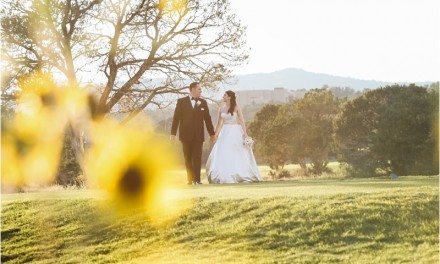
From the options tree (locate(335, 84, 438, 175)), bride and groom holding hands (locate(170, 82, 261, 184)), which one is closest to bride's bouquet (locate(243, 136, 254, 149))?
bride and groom holding hands (locate(170, 82, 261, 184))

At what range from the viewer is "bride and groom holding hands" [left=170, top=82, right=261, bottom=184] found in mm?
18578

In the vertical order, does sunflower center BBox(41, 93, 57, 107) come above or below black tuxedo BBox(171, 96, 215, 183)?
above

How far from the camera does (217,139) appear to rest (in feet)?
63.5

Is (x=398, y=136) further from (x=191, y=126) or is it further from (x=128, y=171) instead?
(x=191, y=126)

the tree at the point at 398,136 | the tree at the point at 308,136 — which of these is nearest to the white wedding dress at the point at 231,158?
the tree at the point at 398,136

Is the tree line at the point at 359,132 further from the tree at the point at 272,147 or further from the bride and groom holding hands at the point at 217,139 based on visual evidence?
the bride and groom holding hands at the point at 217,139

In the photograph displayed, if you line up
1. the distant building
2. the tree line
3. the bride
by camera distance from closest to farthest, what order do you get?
the bride → the tree line → the distant building

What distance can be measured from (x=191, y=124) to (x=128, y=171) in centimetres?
1240

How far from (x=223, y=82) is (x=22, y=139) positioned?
1681cm

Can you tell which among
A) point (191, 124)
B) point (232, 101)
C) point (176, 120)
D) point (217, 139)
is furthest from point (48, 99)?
point (232, 101)

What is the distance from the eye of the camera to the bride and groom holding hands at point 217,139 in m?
18.6

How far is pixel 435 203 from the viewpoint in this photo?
440 inches

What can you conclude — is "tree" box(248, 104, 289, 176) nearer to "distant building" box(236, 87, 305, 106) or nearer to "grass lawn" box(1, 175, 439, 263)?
"grass lawn" box(1, 175, 439, 263)

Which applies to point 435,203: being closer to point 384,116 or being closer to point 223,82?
point 223,82
